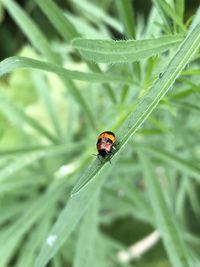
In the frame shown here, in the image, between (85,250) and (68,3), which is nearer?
(85,250)

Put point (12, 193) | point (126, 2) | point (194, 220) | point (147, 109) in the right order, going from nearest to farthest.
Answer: point (147, 109) → point (126, 2) → point (12, 193) → point (194, 220)

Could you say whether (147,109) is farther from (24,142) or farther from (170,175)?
(24,142)

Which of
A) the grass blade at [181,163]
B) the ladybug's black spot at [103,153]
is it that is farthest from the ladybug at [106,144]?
the grass blade at [181,163]

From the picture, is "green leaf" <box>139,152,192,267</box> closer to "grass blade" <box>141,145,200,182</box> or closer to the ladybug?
"grass blade" <box>141,145,200,182</box>

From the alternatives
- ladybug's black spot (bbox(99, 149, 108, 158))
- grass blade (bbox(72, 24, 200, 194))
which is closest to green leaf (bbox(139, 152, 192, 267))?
ladybug's black spot (bbox(99, 149, 108, 158))

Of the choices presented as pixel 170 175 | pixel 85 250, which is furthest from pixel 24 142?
pixel 85 250

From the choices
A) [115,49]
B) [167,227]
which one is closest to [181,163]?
[167,227]

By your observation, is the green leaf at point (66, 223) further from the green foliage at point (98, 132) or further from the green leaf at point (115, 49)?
the green leaf at point (115, 49)
